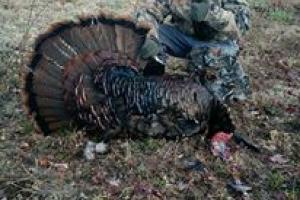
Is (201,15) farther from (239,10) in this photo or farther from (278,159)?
(278,159)

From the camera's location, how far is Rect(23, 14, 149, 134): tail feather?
4594 mm

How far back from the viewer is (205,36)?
6.07m

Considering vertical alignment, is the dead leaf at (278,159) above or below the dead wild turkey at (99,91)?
below

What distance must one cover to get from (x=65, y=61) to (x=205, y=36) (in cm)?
196

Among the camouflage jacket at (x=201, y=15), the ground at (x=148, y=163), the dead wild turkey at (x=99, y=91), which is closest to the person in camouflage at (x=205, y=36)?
the camouflage jacket at (x=201, y=15)

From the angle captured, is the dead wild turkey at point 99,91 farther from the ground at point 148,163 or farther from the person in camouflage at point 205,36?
the person in camouflage at point 205,36

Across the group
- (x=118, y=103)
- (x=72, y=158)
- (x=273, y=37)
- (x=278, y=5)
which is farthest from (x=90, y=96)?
(x=278, y=5)

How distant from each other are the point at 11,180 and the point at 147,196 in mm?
983

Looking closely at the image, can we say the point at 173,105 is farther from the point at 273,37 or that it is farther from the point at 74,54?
the point at 273,37

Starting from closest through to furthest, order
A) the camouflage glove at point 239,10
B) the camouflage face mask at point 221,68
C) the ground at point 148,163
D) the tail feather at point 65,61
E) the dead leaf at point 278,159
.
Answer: the ground at point 148,163
the tail feather at point 65,61
the dead leaf at point 278,159
the camouflage face mask at point 221,68
the camouflage glove at point 239,10

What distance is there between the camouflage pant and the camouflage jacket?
10 centimetres

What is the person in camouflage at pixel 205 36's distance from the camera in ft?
19.1

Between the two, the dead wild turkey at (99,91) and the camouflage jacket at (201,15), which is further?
the camouflage jacket at (201,15)

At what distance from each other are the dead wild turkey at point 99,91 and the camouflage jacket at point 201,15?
46.0 inches
